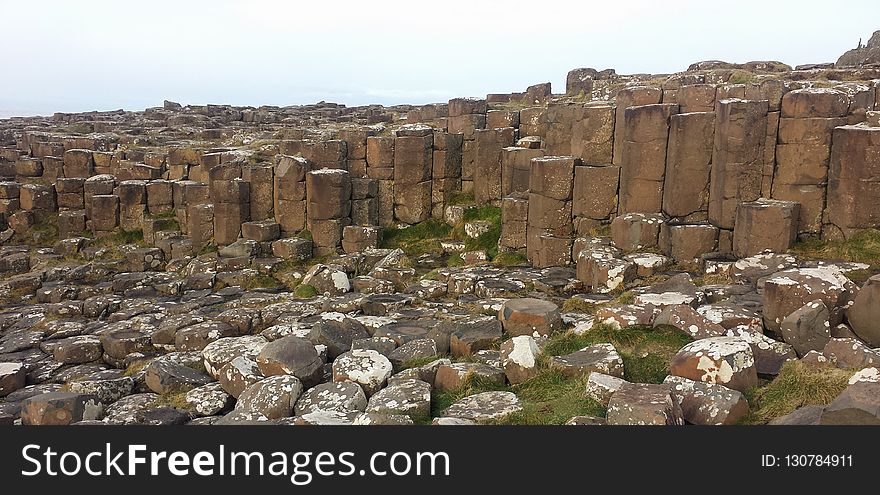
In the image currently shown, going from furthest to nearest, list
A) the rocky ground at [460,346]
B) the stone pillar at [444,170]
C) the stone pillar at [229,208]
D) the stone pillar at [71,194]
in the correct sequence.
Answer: the stone pillar at [71,194]
the stone pillar at [444,170]
the stone pillar at [229,208]
the rocky ground at [460,346]

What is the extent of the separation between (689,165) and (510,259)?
4518mm

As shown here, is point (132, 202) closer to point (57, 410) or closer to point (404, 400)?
point (57, 410)

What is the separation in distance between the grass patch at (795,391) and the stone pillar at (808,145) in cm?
647

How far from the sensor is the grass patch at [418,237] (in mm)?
17172

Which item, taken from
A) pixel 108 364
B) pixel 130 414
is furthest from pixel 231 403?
pixel 108 364

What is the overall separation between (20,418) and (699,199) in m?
12.1

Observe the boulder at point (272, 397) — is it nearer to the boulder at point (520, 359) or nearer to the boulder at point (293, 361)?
the boulder at point (293, 361)

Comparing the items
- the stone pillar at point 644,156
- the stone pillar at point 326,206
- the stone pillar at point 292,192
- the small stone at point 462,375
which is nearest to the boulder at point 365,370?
the small stone at point 462,375

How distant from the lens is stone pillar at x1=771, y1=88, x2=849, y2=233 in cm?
1161

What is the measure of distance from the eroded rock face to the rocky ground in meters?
0.02

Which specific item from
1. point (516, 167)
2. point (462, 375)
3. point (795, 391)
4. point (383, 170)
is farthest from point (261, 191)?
point (795, 391)

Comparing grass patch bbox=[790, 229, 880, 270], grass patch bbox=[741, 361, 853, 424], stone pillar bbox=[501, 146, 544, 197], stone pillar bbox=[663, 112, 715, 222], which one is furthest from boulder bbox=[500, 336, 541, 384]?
stone pillar bbox=[501, 146, 544, 197]

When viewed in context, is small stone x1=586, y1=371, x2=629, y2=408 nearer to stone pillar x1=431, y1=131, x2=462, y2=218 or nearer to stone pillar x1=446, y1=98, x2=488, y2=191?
stone pillar x1=446, y1=98, x2=488, y2=191

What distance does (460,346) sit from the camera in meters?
8.84
